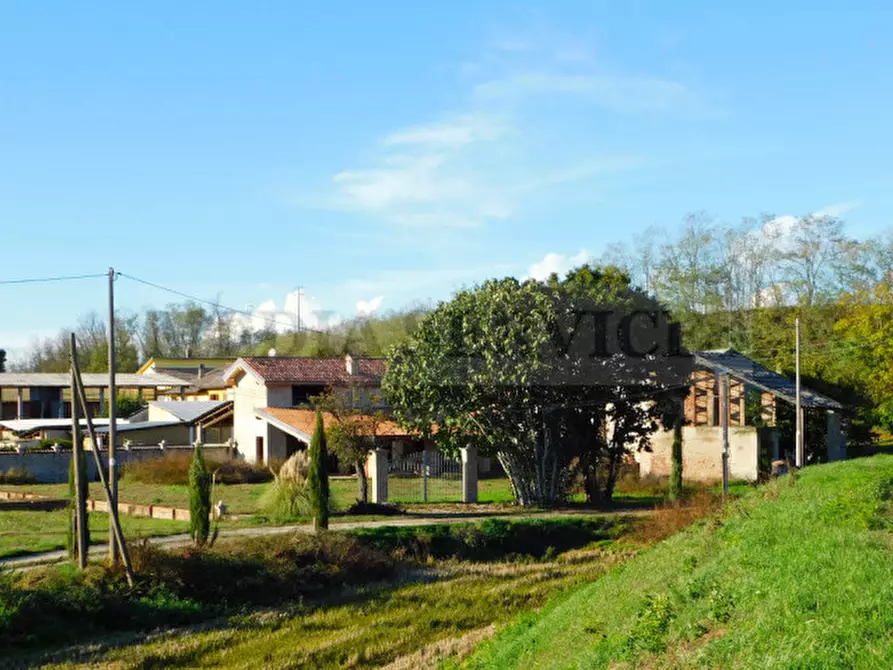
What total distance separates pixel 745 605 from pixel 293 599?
14.1 m

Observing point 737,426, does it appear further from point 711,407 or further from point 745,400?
point 745,400

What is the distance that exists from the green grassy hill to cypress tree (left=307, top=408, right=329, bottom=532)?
1060 cm

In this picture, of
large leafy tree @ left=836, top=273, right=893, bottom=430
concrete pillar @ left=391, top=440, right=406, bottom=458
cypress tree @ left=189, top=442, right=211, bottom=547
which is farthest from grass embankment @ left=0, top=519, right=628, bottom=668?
large leafy tree @ left=836, top=273, right=893, bottom=430

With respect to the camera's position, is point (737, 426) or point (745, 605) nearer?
point (745, 605)

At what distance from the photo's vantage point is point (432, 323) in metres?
35.2

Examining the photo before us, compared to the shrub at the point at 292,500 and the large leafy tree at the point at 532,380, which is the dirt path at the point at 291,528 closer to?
the shrub at the point at 292,500

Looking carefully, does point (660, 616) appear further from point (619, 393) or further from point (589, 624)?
point (619, 393)

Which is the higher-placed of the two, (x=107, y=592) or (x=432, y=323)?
(x=432, y=323)

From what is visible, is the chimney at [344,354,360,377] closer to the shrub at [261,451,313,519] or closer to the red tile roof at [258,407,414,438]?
the red tile roof at [258,407,414,438]

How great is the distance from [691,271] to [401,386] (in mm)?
38867

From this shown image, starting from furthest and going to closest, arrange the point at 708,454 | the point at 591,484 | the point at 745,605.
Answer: the point at 708,454, the point at 591,484, the point at 745,605

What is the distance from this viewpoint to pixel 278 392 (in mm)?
55156

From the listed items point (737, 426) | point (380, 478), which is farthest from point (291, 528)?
point (737, 426)

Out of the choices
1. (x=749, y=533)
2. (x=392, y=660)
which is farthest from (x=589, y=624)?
(x=392, y=660)
